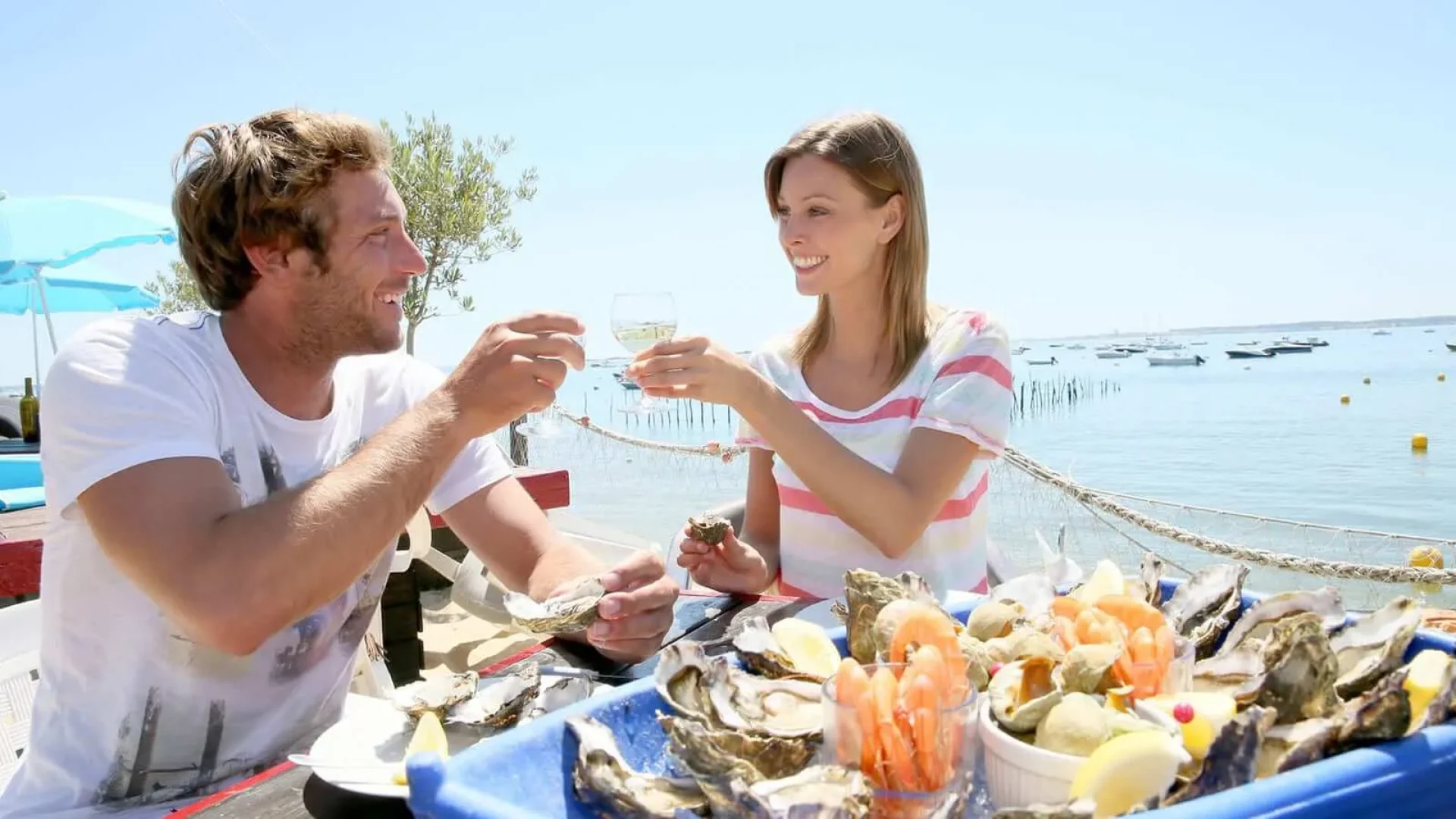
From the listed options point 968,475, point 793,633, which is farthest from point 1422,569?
point 793,633

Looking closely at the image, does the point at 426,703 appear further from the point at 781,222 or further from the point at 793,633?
the point at 781,222

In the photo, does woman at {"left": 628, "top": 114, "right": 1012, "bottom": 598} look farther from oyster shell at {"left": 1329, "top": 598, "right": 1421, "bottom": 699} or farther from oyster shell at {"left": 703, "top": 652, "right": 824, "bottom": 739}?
oyster shell at {"left": 1329, "top": 598, "right": 1421, "bottom": 699}

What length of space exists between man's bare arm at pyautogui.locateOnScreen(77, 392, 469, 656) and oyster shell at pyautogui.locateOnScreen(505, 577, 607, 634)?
28 cm

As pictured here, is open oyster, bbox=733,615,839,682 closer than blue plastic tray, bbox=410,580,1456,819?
No

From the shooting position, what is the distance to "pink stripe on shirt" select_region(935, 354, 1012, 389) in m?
2.62

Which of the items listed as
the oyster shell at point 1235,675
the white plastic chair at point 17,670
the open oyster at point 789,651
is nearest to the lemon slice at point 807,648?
the open oyster at point 789,651

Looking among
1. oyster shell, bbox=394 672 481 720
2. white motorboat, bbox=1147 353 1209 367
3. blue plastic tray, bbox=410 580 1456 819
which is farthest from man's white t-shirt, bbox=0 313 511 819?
white motorboat, bbox=1147 353 1209 367

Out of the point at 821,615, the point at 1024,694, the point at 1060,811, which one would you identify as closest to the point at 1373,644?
the point at 1024,694

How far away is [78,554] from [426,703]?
94 centimetres

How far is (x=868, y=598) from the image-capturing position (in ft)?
3.52

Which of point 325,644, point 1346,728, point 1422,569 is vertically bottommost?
point 1422,569

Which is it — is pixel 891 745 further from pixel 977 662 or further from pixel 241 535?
pixel 241 535

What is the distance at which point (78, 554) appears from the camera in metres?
1.77

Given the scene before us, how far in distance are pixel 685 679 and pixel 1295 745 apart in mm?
509
